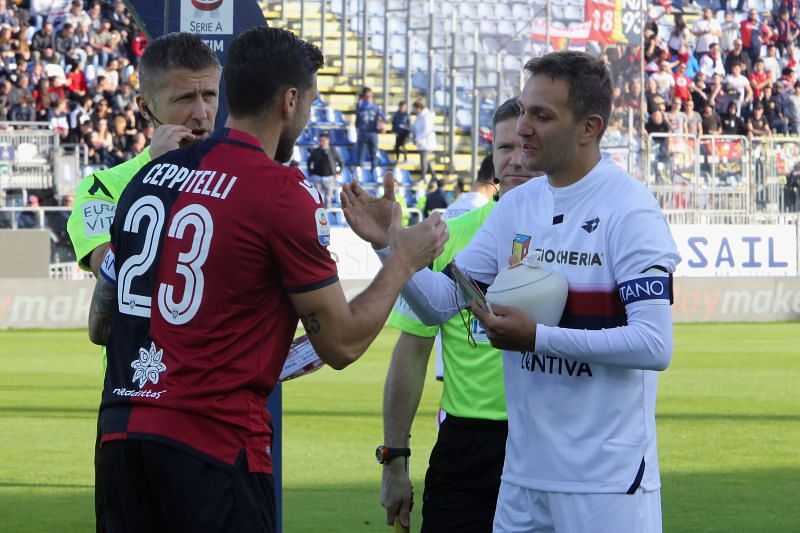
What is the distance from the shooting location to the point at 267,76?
3.73 m

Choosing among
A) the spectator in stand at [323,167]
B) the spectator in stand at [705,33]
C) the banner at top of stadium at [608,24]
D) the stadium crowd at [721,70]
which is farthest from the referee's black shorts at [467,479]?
the spectator in stand at [705,33]

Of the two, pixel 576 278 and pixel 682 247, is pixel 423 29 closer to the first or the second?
pixel 682 247

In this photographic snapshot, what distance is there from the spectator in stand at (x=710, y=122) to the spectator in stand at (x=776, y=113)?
148 centimetres

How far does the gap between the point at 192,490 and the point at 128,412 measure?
0.26 meters

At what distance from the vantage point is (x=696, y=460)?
1100cm

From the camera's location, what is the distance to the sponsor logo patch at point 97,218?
468cm

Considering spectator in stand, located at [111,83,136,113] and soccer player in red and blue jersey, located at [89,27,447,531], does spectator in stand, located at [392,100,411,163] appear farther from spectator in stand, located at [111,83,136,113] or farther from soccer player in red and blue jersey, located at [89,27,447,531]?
soccer player in red and blue jersey, located at [89,27,447,531]

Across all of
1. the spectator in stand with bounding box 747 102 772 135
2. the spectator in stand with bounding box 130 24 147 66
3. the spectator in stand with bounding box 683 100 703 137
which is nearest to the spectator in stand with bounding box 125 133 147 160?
the spectator in stand with bounding box 130 24 147 66

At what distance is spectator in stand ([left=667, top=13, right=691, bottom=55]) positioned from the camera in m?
36.7

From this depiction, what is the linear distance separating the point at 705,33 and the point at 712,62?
2.96ft

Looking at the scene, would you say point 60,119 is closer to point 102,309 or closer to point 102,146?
point 102,146

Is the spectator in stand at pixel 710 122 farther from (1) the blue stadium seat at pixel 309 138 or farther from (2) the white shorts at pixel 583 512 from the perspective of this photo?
(2) the white shorts at pixel 583 512

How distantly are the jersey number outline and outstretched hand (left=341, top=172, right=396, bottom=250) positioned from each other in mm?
622

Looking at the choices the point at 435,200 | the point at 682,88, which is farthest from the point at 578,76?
the point at 682,88
